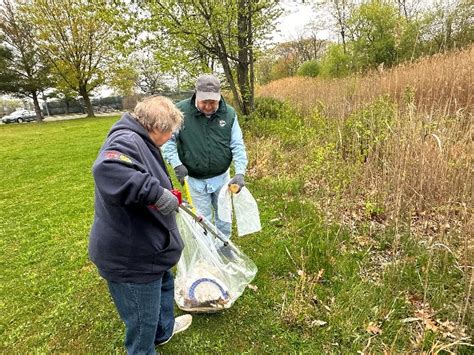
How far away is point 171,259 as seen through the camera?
67.6 inches

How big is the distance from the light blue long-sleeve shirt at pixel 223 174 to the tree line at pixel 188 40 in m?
2.71

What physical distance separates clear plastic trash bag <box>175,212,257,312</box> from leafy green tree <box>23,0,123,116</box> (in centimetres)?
2040

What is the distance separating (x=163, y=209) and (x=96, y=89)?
97.3 ft

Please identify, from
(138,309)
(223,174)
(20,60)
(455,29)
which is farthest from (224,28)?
(20,60)

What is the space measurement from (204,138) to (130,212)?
1246 millimetres

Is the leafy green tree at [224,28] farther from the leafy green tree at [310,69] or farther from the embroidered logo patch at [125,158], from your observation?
the leafy green tree at [310,69]

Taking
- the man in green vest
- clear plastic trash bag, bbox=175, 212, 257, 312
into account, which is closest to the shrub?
the man in green vest

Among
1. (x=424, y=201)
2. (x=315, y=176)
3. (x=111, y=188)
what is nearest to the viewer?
(x=111, y=188)

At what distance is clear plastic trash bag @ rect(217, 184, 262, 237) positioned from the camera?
2758mm

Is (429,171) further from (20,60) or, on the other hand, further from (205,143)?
(20,60)

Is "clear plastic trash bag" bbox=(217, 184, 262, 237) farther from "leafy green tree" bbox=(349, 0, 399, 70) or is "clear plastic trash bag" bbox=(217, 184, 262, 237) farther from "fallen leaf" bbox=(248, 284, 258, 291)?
"leafy green tree" bbox=(349, 0, 399, 70)

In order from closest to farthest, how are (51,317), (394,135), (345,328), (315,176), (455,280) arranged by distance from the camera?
(345,328)
(455,280)
(51,317)
(394,135)
(315,176)

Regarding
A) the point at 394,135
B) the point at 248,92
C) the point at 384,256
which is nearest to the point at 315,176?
the point at 394,135

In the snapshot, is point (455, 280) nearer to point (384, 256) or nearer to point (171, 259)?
point (384, 256)
